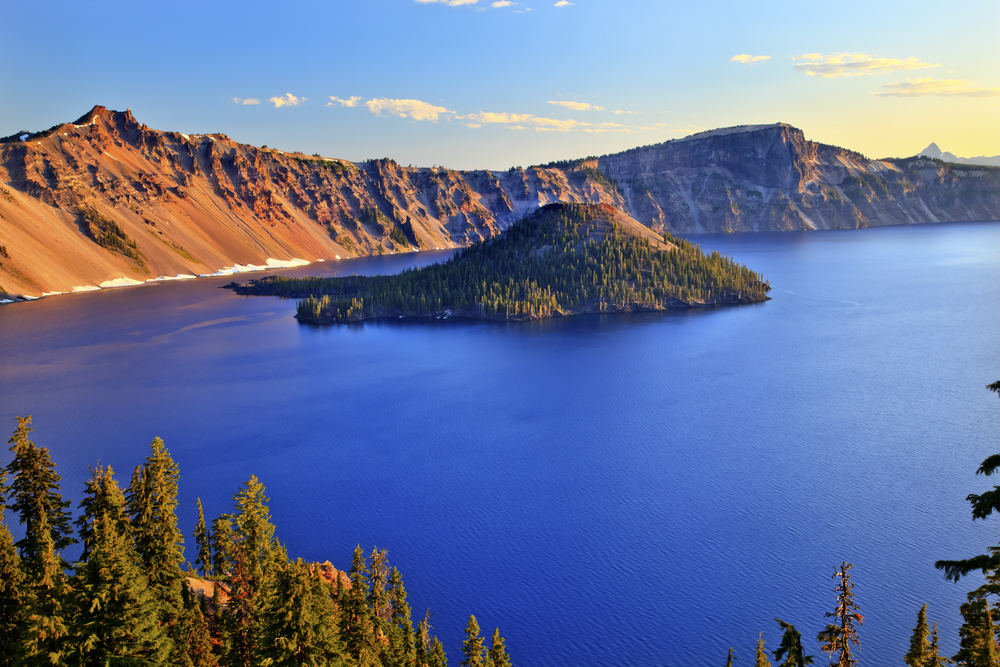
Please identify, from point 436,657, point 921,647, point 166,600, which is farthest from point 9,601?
point 921,647

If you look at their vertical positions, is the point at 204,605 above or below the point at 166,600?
below

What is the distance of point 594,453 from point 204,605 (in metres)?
40.4

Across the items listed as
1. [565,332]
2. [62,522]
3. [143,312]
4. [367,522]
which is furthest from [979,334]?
[143,312]

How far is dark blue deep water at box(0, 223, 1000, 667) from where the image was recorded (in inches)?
1686

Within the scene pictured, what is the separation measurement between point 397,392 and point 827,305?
98784 millimetres

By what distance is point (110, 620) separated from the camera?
25.3 metres

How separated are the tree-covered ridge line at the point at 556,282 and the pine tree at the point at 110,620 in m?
128

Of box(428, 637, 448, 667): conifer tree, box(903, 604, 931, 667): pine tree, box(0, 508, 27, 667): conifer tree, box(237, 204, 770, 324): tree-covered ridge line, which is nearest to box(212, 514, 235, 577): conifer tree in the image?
box(0, 508, 27, 667): conifer tree

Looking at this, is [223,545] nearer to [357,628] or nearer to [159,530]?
[159,530]

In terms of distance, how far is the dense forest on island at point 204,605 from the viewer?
2420 centimetres

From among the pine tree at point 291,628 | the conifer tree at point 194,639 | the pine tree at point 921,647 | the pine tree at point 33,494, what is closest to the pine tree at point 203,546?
the pine tree at point 33,494

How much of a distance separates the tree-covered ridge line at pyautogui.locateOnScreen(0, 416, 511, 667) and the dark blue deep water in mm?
9486

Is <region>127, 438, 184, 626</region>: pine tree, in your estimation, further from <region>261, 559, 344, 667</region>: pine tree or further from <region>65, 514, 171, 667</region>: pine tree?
<region>261, 559, 344, 667</region>: pine tree

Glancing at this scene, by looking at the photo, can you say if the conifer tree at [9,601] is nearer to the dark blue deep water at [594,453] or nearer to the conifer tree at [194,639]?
the conifer tree at [194,639]
